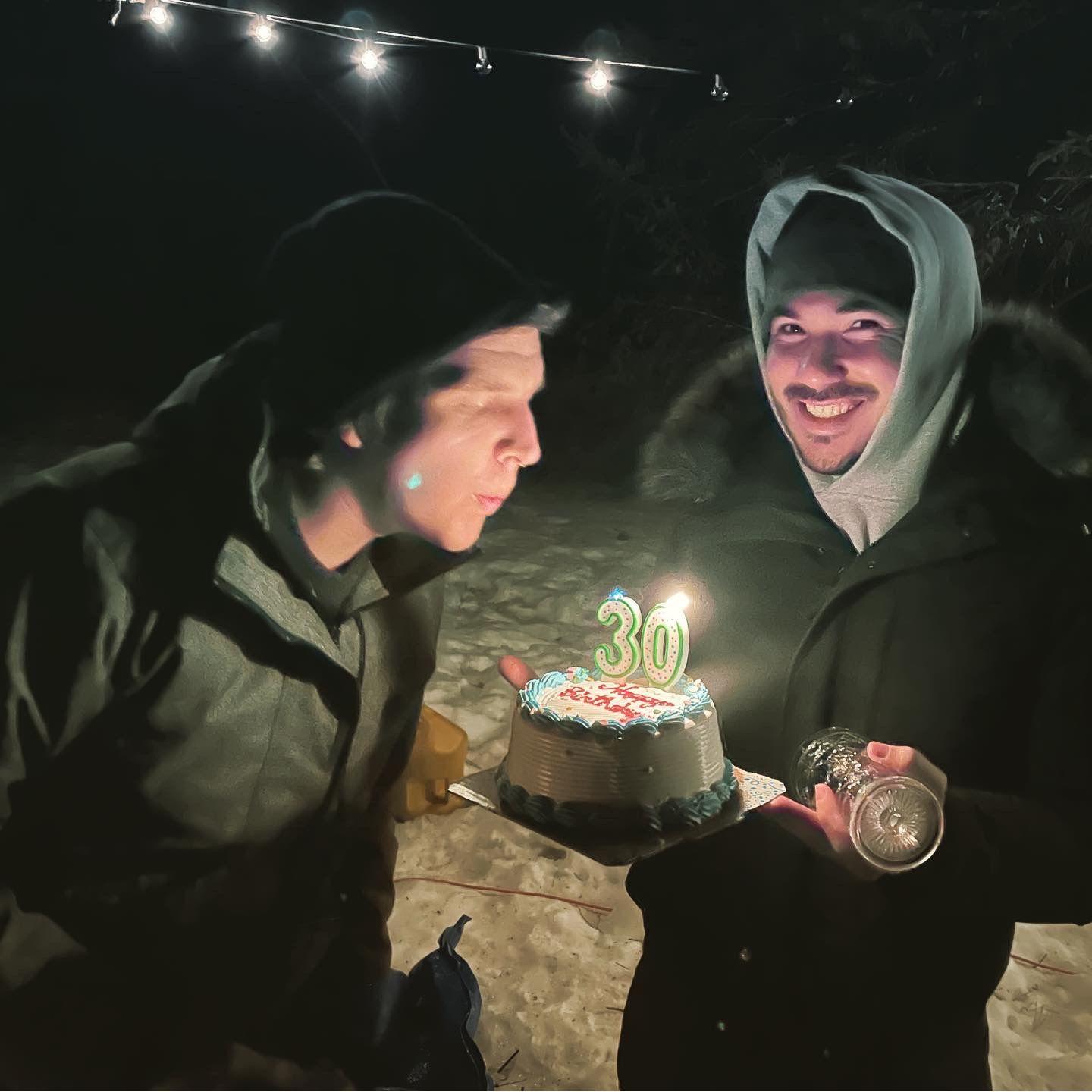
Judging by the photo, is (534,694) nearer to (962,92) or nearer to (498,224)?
(498,224)

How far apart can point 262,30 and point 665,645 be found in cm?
177

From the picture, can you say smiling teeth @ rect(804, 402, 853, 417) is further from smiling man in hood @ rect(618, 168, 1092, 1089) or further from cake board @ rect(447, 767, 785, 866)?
cake board @ rect(447, 767, 785, 866)

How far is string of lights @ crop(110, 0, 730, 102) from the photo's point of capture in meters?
1.92

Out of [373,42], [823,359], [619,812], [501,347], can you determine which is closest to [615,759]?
[619,812]

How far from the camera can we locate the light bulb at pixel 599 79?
208cm

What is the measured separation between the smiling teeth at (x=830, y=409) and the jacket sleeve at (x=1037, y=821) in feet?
2.49

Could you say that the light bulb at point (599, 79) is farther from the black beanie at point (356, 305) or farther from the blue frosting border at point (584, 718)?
the blue frosting border at point (584, 718)

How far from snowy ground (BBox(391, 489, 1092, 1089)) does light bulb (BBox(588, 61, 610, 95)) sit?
3.41 feet

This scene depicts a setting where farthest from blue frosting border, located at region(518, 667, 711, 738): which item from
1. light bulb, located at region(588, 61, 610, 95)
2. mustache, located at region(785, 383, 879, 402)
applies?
light bulb, located at region(588, 61, 610, 95)

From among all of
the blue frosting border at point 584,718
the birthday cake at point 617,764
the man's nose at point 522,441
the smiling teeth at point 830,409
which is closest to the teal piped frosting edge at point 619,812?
the birthday cake at point 617,764

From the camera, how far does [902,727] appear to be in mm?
2100

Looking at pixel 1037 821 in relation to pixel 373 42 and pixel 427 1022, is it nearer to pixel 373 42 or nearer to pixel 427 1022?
pixel 427 1022

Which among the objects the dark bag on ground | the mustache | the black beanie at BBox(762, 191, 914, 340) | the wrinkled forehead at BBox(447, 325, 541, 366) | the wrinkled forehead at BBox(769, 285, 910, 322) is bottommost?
the dark bag on ground

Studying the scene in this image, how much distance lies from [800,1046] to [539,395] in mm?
1828
